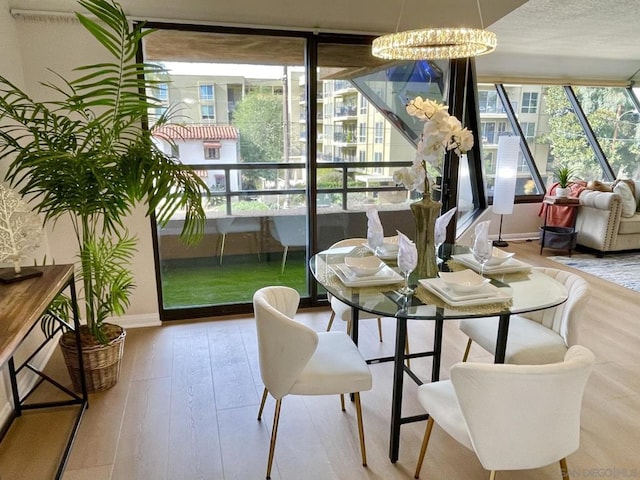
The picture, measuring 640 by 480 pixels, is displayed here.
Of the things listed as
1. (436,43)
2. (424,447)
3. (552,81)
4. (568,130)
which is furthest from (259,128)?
(568,130)

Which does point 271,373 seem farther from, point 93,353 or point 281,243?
point 281,243

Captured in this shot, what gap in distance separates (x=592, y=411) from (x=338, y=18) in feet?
9.91

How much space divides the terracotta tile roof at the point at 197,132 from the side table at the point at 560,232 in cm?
417

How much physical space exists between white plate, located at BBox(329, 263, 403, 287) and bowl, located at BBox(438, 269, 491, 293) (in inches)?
8.6

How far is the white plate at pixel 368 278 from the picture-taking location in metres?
2.06

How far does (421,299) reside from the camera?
6.25 feet

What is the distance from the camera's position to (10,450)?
82.4 inches

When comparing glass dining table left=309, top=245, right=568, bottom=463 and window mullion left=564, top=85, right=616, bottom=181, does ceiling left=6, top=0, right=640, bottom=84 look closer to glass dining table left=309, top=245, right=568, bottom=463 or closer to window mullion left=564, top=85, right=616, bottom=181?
window mullion left=564, top=85, right=616, bottom=181

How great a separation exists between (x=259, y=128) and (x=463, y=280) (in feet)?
7.10

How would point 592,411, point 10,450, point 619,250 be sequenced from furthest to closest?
point 619,250 → point 592,411 → point 10,450

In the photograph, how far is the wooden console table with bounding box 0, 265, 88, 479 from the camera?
4.96ft

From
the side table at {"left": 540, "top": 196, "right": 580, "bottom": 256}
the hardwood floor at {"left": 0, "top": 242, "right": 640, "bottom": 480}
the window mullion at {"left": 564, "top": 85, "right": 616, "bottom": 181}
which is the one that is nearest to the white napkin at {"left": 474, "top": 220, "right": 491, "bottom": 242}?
the hardwood floor at {"left": 0, "top": 242, "right": 640, "bottom": 480}

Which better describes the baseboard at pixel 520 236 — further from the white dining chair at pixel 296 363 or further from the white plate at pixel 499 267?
the white dining chair at pixel 296 363

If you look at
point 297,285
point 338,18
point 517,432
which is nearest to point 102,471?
point 517,432
